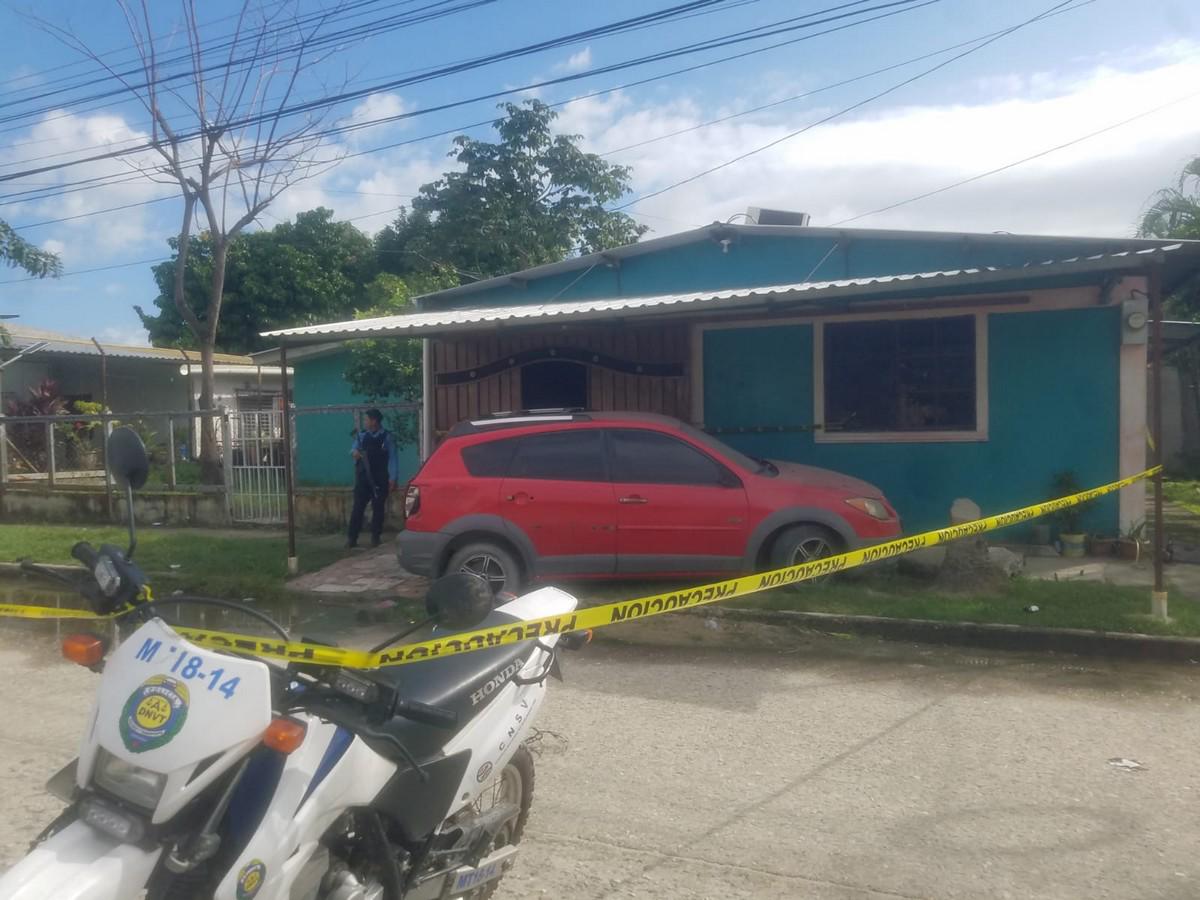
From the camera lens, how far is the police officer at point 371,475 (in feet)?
38.2

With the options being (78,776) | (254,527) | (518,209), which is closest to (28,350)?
(254,527)

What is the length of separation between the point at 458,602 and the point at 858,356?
9061 mm

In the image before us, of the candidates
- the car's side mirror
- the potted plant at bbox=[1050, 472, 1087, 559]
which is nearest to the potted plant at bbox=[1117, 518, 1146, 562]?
the potted plant at bbox=[1050, 472, 1087, 559]

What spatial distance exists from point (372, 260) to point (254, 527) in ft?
66.0

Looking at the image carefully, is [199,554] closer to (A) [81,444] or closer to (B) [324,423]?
(B) [324,423]

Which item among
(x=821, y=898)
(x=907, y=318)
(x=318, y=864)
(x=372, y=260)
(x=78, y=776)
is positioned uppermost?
(x=372, y=260)

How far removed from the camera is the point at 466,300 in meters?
14.0

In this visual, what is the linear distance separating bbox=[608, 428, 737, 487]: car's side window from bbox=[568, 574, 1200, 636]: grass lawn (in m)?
0.99

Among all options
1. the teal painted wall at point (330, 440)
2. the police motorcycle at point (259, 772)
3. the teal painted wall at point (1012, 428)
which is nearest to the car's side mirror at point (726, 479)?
the teal painted wall at point (1012, 428)

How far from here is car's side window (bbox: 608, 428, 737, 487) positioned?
8.59m

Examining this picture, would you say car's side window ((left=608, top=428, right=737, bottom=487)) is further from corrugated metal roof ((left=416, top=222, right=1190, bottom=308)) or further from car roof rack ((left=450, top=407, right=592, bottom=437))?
corrugated metal roof ((left=416, top=222, right=1190, bottom=308))

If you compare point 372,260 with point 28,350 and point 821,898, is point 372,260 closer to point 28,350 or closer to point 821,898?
point 28,350

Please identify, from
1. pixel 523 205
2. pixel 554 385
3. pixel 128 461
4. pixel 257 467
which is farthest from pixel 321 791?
pixel 523 205

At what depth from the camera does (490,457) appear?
8828mm
